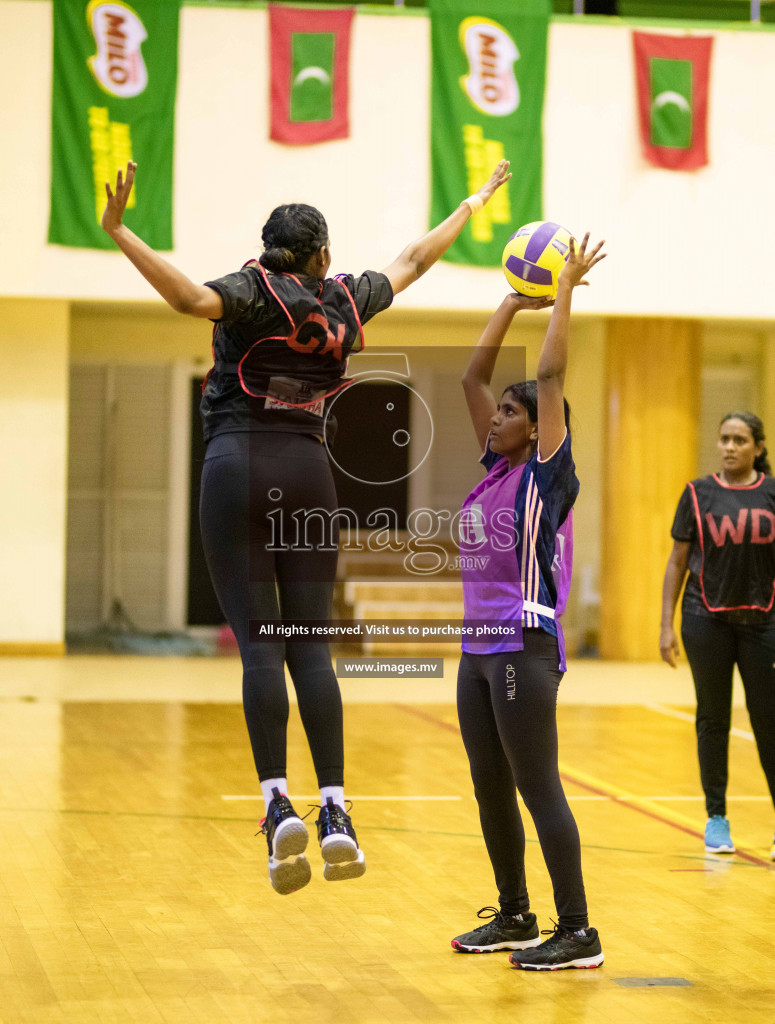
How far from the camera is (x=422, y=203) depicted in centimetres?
1338

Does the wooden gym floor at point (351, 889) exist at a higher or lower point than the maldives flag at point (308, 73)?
lower

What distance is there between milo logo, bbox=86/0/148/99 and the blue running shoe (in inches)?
375

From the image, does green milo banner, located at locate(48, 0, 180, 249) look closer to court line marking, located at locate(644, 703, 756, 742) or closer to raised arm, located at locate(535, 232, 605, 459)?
court line marking, located at locate(644, 703, 756, 742)

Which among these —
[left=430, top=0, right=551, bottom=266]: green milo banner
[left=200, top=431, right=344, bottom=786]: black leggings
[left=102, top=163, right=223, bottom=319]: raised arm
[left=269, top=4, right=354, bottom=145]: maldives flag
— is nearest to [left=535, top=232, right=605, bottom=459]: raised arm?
[left=200, top=431, right=344, bottom=786]: black leggings

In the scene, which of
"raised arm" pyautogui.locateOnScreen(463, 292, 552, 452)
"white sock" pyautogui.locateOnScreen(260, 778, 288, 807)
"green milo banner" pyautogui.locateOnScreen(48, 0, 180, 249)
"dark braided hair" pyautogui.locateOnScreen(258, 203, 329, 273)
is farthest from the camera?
"green milo banner" pyautogui.locateOnScreen(48, 0, 180, 249)

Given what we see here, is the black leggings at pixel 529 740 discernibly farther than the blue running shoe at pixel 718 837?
No

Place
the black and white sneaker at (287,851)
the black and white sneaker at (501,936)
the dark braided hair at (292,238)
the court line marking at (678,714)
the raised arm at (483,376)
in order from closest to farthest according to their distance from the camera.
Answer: the black and white sneaker at (287,851), the dark braided hair at (292,238), the black and white sneaker at (501,936), the raised arm at (483,376), the court line marking at (678,714)

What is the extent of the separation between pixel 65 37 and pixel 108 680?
6106mm

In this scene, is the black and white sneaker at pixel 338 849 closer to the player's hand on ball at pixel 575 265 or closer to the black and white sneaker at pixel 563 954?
the black and white sneaker at pixel 563 954

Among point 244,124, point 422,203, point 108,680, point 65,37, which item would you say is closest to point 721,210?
point 422,203

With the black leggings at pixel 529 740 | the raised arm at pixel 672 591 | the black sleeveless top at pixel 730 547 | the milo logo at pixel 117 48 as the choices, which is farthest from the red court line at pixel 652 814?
the milo logo at pixel 117 48

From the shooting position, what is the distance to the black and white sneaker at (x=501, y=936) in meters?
4.57

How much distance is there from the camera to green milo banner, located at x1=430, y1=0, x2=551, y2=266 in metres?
13.3

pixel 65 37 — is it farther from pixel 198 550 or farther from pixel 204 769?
pixel 204 769
